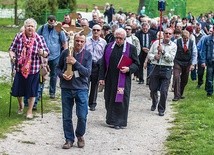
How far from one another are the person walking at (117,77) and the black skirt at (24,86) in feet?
4.54

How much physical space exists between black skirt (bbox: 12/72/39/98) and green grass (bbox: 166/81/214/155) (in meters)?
2.92

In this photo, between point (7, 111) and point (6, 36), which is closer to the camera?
point (7, 111)

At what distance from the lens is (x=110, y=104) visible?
554 inches

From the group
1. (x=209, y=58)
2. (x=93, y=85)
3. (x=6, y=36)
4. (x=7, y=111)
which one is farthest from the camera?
(x=6, y=36)

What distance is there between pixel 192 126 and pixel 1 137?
4.20 metres

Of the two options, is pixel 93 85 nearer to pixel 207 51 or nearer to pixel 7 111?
pixel 7 111

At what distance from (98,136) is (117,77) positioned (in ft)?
4.87

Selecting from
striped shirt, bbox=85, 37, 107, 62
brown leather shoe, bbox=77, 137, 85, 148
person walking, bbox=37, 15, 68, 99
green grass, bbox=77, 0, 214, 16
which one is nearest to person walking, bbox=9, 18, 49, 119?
striped shirt, bbox=85, 37, 107, 62

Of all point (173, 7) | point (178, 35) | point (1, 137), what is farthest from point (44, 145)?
point (173, 7)

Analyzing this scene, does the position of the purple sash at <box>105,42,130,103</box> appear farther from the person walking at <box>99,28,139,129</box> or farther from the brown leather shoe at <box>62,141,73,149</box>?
the brown leather shoe at <box>62,141,73,149</box>

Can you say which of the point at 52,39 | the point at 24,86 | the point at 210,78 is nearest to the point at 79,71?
the point at 24,86

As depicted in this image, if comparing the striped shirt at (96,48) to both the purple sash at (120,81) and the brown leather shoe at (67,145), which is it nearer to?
the purple sash at (120,81)

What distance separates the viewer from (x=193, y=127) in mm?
14188

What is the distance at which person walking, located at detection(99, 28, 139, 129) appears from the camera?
13836 mm
